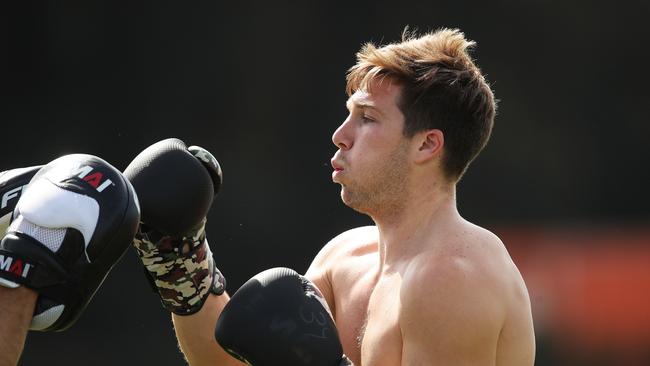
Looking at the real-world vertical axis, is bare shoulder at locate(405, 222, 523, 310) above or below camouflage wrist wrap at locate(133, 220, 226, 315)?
above

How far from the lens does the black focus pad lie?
2.99 metres

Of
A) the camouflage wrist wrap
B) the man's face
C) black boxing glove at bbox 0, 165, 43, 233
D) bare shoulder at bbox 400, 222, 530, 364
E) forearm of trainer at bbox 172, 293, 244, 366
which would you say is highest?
the man's face

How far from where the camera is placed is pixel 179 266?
320 cm

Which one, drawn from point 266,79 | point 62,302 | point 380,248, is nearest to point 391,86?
point 380,248

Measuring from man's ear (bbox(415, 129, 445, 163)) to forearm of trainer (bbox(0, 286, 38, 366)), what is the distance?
1.26m

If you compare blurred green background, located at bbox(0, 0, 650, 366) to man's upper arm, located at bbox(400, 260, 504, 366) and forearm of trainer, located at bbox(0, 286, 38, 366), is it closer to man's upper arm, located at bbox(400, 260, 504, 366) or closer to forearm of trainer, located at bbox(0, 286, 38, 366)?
man's upper arm, located at bbox(400, 260, 504, 366)

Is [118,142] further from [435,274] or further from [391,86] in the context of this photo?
[435,274]

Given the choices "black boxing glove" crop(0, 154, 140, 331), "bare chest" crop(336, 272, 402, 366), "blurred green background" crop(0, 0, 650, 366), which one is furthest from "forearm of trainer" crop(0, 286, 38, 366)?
"blurred green background" crop(0, 0, 650, 366)

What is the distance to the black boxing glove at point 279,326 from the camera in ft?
8.79

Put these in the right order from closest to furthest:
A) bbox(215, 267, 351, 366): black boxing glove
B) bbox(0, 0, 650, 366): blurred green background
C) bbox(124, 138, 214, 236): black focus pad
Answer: bbox(215, 267, 351, 366): black boxing glove → bbox(124, 138, 214, 236): black focus pad → bbox(0, 0, 650, 366): blurred green background

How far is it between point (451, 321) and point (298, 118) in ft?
11.6

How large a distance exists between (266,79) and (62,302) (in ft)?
12.8

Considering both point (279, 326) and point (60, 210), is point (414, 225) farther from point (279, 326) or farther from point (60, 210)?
point (60, 210)

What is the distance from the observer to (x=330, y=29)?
616 centimetres
